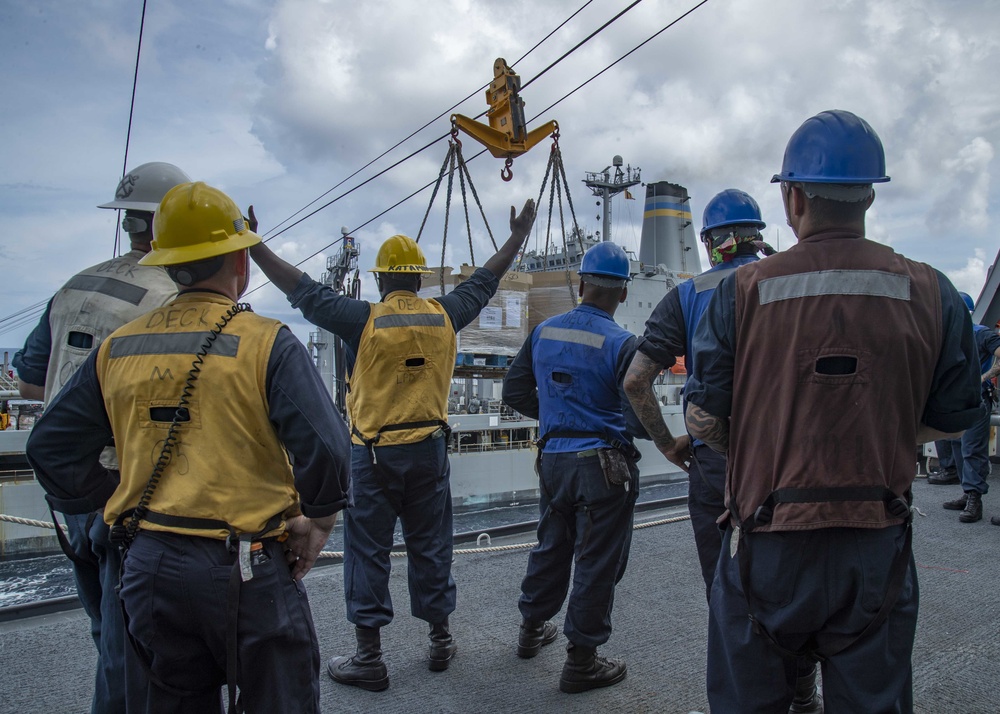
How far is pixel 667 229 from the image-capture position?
90.7 ft

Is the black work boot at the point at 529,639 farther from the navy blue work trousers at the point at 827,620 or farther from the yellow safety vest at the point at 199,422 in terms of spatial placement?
the yellow safety vest at the point at 199,422

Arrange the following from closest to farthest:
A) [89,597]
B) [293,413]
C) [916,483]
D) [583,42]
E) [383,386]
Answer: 1. [293,413]
2. [89,597]
3. [383,386]
4. [583,42]
5. [916,483]

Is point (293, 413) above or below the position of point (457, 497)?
above

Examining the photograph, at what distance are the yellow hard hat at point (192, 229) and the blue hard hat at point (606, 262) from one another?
160cm

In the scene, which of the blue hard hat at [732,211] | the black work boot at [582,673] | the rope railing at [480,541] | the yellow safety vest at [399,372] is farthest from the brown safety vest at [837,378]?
the rope railing at [480,541]

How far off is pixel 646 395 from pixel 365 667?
1.55 m

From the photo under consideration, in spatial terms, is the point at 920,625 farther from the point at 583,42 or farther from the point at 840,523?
the point at 583,42

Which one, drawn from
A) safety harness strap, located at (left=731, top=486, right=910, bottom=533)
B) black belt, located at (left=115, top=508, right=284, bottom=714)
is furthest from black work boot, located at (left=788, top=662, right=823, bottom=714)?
black belt, located at (left=115, top=508, right=284, bottom=714)

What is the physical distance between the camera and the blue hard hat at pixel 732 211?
245cm

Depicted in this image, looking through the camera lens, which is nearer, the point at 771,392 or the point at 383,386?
the point at 771,392

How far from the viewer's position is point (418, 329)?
290 cm

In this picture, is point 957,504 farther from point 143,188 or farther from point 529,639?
point 143,188

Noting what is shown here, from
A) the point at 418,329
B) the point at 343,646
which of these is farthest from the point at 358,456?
the point at 343,646

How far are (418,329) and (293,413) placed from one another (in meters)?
1.36
